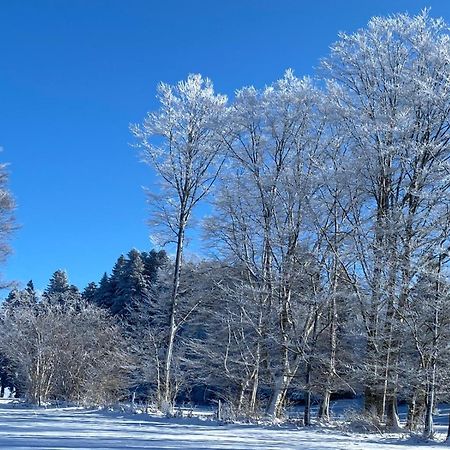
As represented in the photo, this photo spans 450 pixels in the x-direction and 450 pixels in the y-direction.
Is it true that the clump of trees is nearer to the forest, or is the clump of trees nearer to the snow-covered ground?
the forest

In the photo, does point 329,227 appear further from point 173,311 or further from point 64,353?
point 64,353

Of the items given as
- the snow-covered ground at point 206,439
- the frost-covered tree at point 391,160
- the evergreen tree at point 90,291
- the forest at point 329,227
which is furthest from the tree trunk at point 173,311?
the evergreen tree at point 90,291

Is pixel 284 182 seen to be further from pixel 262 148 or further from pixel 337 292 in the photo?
pixel 337 292

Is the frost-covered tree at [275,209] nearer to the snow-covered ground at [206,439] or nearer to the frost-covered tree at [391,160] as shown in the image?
the frost-covered tree at [391,160]

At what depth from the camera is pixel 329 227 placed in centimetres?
1920

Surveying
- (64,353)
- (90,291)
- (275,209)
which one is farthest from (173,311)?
(90,291)

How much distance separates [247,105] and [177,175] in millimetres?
3603

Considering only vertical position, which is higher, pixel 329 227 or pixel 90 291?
pixel 90 291

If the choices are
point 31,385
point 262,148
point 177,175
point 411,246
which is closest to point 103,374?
point 31,385

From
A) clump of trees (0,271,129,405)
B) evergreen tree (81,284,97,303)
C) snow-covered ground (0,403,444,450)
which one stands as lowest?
snow-covered ground (0,403,444,450)

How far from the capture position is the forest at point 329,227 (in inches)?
607

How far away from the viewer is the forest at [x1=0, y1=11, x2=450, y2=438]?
1541cm

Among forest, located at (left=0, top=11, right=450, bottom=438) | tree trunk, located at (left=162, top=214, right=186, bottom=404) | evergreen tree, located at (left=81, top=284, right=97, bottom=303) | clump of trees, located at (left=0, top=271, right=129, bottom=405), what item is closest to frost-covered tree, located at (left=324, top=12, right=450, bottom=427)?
forest, located at (left=0, top=11, right=450, bottom=438)

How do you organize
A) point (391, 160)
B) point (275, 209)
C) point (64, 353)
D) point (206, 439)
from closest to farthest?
point (206, 439) < point (391, 160) < point (275, 209) < point (64, 353)
